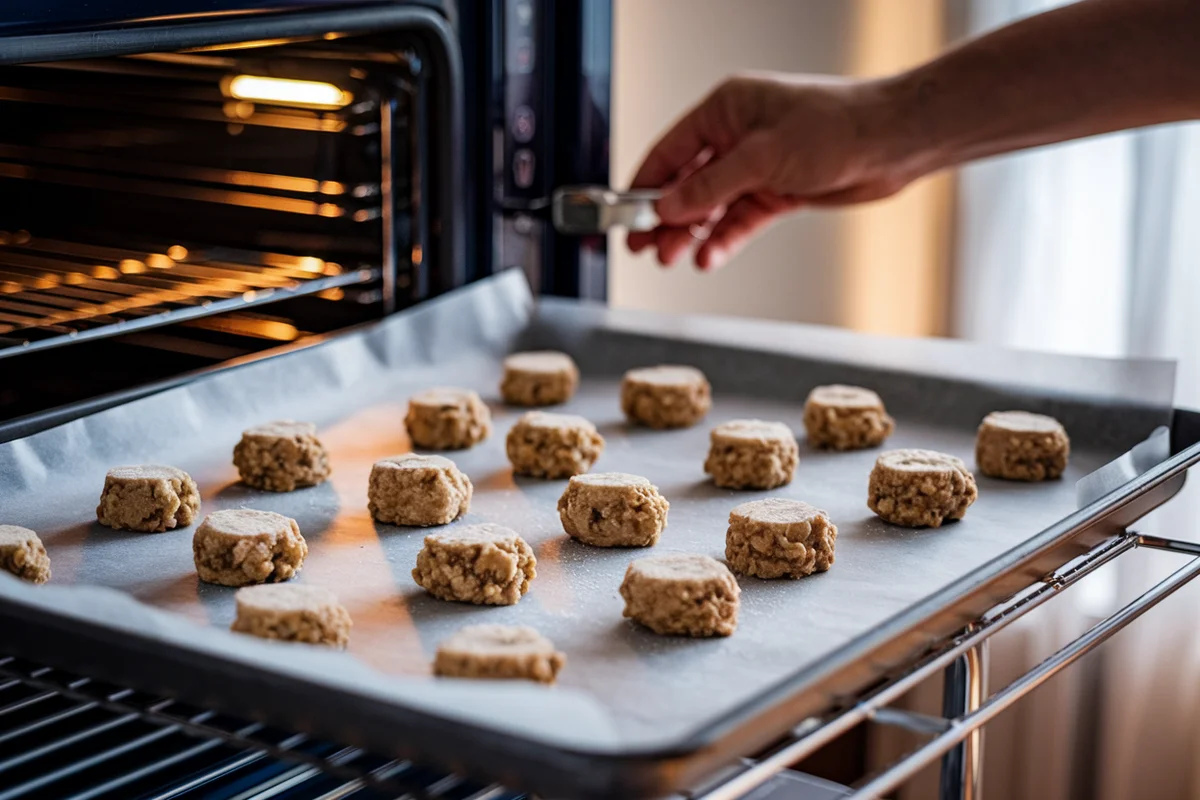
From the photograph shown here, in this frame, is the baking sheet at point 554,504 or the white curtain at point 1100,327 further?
the white curtain at point 1100,327

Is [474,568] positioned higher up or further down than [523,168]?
further down

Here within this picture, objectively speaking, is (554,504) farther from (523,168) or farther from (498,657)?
(523,168)

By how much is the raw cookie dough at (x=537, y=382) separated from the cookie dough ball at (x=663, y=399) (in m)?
0.09

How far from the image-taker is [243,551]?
4.11 feet

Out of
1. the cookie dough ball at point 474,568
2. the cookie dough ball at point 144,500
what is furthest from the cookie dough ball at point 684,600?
the cookie dough ball at point 144,500

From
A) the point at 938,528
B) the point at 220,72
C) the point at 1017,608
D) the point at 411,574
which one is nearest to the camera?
the point at 1017,608

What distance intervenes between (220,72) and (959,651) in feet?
3.69

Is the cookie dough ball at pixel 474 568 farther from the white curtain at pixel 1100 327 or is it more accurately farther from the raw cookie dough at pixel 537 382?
the white curtain at pixel 1100 327

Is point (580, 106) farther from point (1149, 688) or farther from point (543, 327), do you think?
point (1149, 688)

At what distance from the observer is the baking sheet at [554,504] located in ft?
3.34

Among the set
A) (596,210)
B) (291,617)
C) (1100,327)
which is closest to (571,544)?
(291,617)

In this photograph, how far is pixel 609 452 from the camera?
1731 mm

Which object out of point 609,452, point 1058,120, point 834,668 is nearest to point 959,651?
point 834,668

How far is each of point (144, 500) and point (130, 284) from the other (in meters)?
0.45
